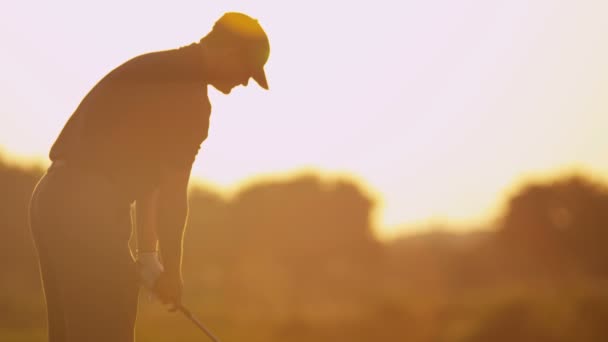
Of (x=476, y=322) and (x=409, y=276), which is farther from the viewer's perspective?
(x=409, y=276)

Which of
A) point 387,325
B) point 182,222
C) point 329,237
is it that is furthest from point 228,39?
point 329,237

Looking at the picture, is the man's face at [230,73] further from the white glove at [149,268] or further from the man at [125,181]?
the white glove at [149,268]

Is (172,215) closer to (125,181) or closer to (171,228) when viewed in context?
(171,228)

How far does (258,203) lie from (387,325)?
48.6m

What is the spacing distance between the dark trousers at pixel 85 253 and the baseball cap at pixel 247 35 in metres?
1.09

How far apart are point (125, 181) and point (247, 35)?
108 cm

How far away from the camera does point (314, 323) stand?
1652 inches

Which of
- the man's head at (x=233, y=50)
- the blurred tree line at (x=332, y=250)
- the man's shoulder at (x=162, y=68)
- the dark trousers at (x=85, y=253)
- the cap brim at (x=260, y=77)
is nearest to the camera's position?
the dark trousers at (x=85, y=253)

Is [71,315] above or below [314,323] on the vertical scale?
below

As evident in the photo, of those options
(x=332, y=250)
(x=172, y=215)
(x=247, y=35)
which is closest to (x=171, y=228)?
(x=172, y=215)

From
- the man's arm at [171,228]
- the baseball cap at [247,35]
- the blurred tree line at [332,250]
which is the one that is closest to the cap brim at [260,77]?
the baseball cap at [247,35]

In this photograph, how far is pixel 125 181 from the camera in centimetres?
504

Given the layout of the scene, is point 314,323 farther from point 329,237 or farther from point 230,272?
point 329,237

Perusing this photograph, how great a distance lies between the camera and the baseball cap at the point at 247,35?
5387 millimetres
